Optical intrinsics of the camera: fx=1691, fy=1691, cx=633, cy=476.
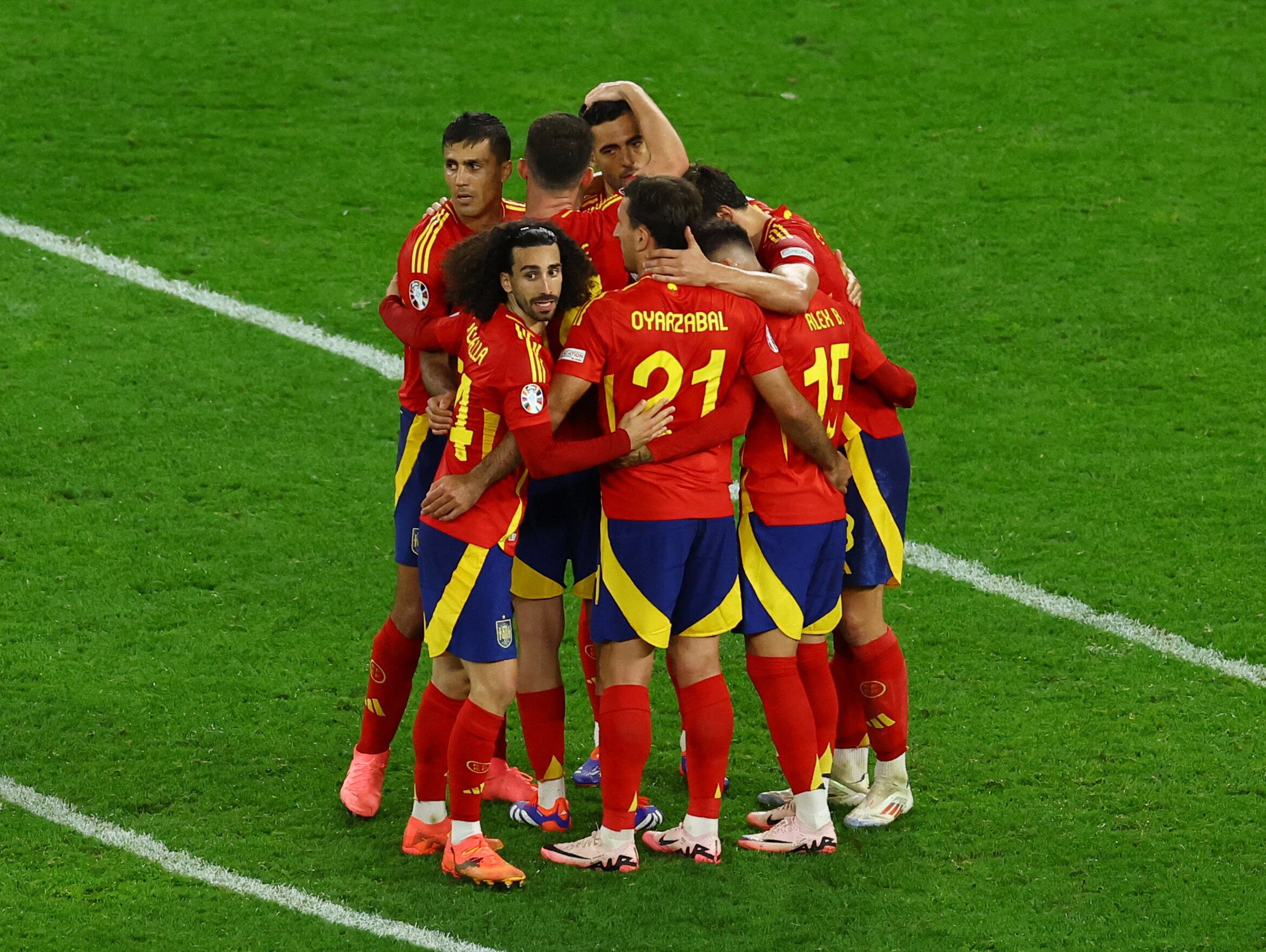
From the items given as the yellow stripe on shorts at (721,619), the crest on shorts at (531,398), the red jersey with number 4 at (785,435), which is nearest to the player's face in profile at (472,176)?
the crest on shorts at (531,398)

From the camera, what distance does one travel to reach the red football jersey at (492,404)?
4.76m

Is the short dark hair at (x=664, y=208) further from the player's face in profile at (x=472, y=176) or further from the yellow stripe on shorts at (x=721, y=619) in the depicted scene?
the yellow stripe on shorts at (x=721, y=619)

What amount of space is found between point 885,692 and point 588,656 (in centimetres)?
103

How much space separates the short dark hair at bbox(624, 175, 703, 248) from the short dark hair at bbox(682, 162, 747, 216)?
30 cm

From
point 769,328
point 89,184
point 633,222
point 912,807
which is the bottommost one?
point 912,807

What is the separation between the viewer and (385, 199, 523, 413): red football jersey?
5.23 metres

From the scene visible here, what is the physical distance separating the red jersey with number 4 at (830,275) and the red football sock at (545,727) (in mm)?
1313

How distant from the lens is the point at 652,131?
579 centimetres

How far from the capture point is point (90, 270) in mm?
9273

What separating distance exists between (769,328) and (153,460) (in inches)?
146

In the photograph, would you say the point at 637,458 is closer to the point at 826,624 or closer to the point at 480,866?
the point at 826,624

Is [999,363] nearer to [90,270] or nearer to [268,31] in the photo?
[90,270]

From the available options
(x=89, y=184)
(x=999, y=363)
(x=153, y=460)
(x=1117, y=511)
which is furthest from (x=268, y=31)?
(x=1117, y=511)

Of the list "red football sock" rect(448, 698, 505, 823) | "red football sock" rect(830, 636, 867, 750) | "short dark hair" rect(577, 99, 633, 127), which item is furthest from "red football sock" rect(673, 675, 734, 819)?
"short dark hair" rect(577, 99, 633, 127)
